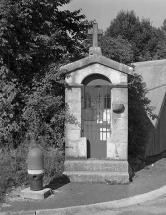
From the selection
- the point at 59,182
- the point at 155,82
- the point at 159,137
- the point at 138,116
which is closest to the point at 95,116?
the point at 59,182

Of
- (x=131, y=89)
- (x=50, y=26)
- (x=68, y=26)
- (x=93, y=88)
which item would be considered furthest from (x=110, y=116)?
(x=68, y=26)

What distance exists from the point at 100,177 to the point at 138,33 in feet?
83.5

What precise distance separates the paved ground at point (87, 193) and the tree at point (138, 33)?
23142 mm

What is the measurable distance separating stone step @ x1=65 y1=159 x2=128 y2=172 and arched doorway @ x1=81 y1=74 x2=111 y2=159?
0.31 meters

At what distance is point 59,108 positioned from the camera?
8.58 metres

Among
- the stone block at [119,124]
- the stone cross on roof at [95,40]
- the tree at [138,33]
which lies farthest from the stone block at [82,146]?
the tree at [138,33]

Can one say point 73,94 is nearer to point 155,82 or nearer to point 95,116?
point 95,116

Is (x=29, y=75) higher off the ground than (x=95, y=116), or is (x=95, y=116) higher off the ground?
(x=29, y=75)

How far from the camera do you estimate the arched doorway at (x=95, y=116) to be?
831 centimetres

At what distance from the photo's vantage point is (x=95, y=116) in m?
8.43

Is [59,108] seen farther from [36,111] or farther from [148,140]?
[148,140]

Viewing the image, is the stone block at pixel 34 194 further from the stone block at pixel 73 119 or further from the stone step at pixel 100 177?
the stone block at pixel 73 119

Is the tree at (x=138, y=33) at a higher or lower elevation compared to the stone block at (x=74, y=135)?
higher

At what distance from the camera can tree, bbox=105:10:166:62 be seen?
31.0m
